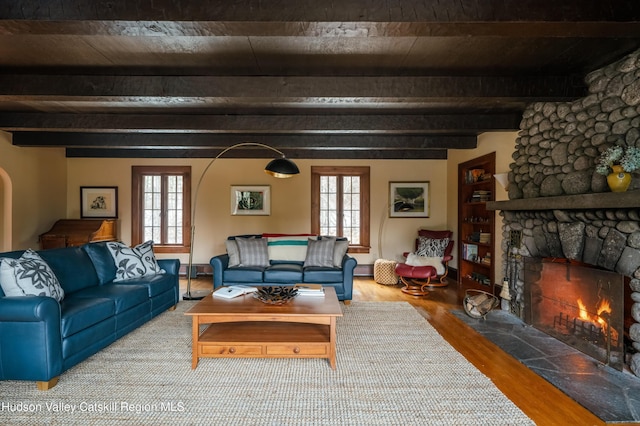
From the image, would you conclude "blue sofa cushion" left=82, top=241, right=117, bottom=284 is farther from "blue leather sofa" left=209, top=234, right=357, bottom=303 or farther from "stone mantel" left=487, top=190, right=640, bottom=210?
"stone mantel" left=487, top=190, right=640, bottom=210

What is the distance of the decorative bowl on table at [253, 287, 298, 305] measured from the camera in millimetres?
2799

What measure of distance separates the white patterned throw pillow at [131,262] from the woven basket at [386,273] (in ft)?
11.8

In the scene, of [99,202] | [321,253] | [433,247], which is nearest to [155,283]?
[321,253]

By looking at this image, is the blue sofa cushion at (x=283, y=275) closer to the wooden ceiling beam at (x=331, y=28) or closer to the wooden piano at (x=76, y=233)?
the wooden ceiling beam at (x=331, y=28)

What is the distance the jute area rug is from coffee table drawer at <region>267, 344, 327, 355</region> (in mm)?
140

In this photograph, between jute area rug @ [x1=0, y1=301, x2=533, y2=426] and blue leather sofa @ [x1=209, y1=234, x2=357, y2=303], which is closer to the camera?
jute area rug @ [x1=0, y1=301, x2=533, y2=426]

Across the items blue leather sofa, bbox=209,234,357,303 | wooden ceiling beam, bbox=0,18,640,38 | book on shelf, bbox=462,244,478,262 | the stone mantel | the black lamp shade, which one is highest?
wooden ceiling beam, bbox=0,18,640,38

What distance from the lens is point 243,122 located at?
165 inches

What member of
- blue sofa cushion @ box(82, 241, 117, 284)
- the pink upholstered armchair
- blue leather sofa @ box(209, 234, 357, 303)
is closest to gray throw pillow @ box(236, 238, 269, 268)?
blue leather sofa @ box(209, 234, 357, 303)

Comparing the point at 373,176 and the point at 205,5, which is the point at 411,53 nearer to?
the point at 205,5

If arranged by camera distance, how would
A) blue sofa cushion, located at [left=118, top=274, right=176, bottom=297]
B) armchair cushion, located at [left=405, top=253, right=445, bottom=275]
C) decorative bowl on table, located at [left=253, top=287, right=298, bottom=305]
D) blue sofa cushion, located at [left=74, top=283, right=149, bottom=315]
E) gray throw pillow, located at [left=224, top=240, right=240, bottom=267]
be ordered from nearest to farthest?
decorative bowl on table, located at [left=253, top=287, right=298, bottom=305] → blue sofa cushion, located at [left=74, top=283, right=149, bottom=315] → blue sofa cushion, located at [left=118, top=274, right=176, bottom=297] → gray throw pillow, located at [left=224, top=240, right=240, bottom=267] → armchair cushion, located at [left=405, top=253, right=445, bottom=275]

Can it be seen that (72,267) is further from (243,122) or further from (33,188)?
(33,188)

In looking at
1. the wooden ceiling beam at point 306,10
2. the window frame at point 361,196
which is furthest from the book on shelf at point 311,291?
the window frame at point 361,196

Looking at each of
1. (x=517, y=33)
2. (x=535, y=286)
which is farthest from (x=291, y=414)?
(x=535, y=286)
